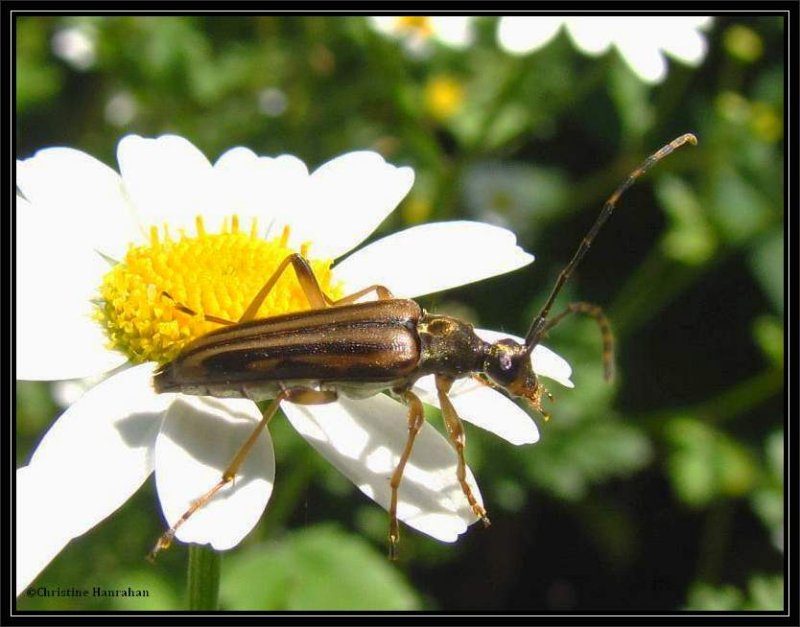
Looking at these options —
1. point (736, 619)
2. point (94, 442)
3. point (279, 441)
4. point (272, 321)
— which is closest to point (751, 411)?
point (736, 619)

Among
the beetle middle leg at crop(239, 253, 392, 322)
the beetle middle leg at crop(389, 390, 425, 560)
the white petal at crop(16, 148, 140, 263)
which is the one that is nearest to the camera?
the beetle middle leg at crop(389, 390, 425, 560)

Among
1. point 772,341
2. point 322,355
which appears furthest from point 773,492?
point 322,355

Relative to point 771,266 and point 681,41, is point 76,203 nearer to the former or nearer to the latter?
point 681,41

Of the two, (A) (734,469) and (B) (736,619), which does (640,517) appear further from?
(B) (736,619)

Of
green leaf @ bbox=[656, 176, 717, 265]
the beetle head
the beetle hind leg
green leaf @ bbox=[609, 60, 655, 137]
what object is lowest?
the beetle hind leg

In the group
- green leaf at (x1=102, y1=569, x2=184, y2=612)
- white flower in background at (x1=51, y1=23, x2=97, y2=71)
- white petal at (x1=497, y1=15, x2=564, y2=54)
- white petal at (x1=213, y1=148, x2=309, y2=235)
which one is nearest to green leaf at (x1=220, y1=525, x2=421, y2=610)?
green leaf at (x1=102, y1=569, x2=184, y2=612)

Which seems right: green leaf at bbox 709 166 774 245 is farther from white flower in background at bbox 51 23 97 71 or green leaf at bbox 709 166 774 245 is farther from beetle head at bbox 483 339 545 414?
white flower in background at bbox 51 23 97 71

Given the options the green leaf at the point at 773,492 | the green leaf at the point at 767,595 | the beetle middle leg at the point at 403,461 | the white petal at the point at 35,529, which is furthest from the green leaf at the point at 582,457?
the white petal at the point at 35,529

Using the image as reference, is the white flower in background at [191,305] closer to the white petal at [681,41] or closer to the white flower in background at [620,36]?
the white flower in background at [620,36]
